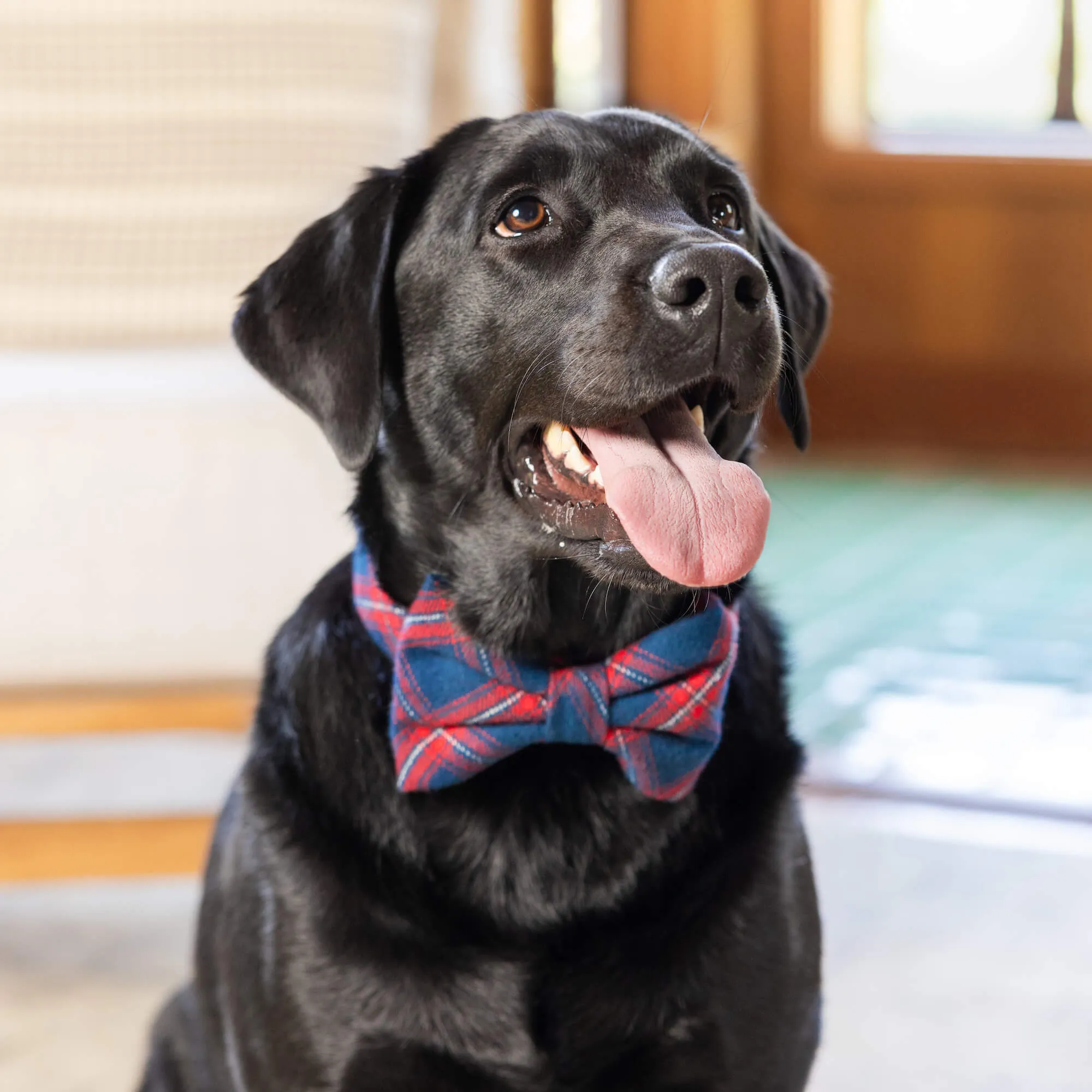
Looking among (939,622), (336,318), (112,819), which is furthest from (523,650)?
(939,622)

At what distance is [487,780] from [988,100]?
205 inches

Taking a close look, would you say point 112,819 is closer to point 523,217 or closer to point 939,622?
point 523,217

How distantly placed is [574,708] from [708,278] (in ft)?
1.32

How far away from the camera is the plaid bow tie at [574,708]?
4.66 feet

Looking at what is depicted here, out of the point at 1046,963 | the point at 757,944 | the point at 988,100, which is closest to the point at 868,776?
the point at 1046,963

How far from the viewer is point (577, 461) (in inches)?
56.5

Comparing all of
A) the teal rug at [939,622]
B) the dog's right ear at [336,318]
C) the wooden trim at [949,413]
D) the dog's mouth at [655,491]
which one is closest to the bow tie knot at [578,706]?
the dog's mouth at [655,491]

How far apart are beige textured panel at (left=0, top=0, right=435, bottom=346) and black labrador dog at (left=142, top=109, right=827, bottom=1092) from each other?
101 cm

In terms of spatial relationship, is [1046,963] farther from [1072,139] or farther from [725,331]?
[1072,139]

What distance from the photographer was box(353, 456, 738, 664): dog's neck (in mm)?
1500

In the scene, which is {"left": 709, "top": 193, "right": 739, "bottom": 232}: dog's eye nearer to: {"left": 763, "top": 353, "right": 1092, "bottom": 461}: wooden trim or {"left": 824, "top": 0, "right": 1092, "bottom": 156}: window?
{"left": 763, "top": 353, "right": 1092, "bottom": 461}: wooden trim

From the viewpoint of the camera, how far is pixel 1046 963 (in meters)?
2.33

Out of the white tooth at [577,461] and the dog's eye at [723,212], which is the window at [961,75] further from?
the white tooth at [577,461]

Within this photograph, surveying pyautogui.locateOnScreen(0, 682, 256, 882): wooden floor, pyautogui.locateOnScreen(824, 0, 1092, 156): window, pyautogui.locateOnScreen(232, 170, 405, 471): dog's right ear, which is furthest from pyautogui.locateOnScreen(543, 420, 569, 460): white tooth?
pyautogui.locateOnScreen(824, 0, 1092, 156): window
